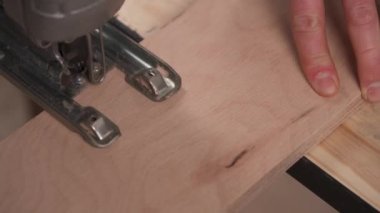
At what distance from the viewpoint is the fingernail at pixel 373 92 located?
67cm

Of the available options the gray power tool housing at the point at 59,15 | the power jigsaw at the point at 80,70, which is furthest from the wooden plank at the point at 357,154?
the gray power tool housing at the point at 59,15

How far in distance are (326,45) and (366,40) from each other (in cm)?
5

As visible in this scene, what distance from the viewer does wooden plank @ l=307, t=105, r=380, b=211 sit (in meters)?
0.62

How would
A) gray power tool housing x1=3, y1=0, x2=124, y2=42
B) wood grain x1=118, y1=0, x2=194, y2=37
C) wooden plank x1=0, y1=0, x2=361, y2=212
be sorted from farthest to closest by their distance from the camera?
1. wood grain x1=118, y1=0, x2=194, y2=37
2. wooden plank x1=0, y1=0, x2=361, y2=212
3. gray power tool housing x1=3, y1=0, x2=124, y2=42

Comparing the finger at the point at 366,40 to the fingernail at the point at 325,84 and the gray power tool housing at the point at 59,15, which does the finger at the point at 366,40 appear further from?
the gray power tool housing at the point at 59,15

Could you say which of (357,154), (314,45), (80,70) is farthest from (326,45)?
(80,70)

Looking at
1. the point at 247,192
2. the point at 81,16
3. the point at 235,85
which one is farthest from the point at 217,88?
the point at 81,16

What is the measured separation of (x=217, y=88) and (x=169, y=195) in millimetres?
144

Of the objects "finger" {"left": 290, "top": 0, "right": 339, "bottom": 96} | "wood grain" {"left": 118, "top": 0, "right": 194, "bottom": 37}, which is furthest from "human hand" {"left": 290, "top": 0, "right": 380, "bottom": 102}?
"wood grain" {"left": 118, "top": 0, "right": 194, "bottom": 37}

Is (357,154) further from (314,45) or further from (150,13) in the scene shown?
(150,13)

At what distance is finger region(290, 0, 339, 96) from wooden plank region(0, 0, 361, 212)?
0.01m

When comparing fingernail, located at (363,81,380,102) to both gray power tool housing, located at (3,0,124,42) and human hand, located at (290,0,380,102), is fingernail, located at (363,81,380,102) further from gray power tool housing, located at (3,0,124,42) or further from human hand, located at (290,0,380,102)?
gray power tool housing, located at (3,0,124,42)

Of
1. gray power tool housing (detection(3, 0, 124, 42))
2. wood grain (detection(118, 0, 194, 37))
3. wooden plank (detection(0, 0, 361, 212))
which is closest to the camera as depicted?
gray power tool housing (detection(3, 0, 124, 42))

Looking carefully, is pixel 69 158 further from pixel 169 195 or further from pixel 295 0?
pixel 295 0
